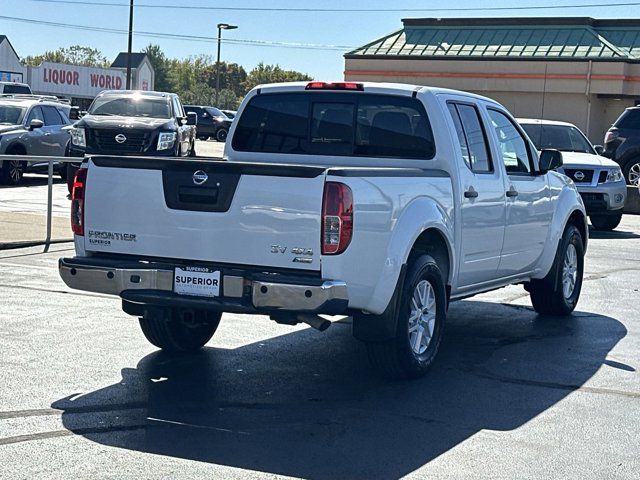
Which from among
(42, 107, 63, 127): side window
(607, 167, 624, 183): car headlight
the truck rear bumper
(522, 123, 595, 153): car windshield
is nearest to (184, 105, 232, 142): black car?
(42, 107, 63, 127): side window

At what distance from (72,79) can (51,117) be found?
51.5 m

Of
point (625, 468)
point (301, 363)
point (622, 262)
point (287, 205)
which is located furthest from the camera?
point (622, 262)

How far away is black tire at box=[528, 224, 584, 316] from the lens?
Result: 34.5ft

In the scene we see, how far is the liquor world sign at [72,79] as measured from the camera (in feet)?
238

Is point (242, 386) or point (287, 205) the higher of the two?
point (287, 205)

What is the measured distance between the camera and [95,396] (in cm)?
705

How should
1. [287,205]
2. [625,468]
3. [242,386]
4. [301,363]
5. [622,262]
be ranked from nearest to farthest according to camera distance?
[625,468] < [287,205] < [242,386] < [301,363] < [622,262]

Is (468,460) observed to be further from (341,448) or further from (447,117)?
(447,117)

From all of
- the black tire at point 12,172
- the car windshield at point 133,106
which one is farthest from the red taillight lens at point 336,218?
the car windshield at point 133,106

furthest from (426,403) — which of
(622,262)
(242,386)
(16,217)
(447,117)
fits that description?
(16,217)

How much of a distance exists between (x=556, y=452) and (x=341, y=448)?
1144mm

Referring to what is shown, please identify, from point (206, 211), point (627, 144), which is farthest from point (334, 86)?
point (627, 144)

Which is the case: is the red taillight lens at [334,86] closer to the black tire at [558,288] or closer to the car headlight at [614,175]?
the black tire at [558,288]

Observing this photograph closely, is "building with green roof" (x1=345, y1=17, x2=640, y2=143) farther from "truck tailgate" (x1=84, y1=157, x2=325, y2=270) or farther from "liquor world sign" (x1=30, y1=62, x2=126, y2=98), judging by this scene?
"truck tailgate" (x1=84, y1=157, x2=325, y2=270)
